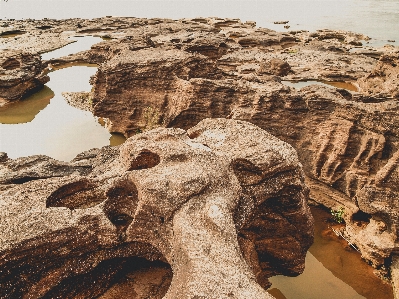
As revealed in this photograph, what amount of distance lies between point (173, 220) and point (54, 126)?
12432mm

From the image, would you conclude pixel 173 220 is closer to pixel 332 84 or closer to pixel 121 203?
pixel 121 203

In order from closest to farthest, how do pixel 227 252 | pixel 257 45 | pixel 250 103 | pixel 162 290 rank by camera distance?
pixel 227 252
pixel 162 290
pixel 250 103
pixel 257 45

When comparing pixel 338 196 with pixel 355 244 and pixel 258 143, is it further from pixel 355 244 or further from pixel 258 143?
pixel 258 143

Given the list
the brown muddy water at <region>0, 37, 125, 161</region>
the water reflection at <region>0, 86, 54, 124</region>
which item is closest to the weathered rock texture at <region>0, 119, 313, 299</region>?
the brown muddy water at <region>0, 37, 125, 161</region>

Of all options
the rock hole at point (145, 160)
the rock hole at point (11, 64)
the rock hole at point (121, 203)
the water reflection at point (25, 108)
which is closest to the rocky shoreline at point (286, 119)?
the rock hole at point (121, 203)

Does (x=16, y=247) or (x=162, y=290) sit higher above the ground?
(x=16, y=247)

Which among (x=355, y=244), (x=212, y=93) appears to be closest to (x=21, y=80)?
(x=212, y=93)

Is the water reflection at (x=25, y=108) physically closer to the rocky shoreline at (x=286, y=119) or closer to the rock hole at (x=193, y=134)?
the rocky shoreline at (x=286, y=119)

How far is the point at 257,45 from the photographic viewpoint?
26250 mm

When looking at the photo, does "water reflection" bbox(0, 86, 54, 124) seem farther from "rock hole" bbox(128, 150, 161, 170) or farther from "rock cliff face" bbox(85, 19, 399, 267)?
"rock hole" bbox(128, 150, 161, 170)

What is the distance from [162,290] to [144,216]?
4.87 feet

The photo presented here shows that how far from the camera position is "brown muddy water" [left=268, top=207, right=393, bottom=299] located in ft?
25.1

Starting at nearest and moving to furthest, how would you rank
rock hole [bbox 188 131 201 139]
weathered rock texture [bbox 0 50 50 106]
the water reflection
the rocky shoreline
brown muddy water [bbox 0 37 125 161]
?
rock hole [bbox 188 131 201 139]
the rocky shoreline
brown muddy water [bbox 0 37 125 161]
the water reflection
weathered rock texture [bbox 0 50 50 106]

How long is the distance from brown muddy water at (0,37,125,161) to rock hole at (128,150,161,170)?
7397 mm
